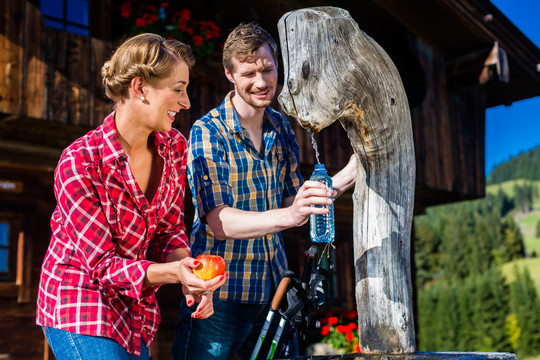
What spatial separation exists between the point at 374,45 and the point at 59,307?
4.67 ft

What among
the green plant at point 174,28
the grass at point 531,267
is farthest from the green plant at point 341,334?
the grass at point 531,267

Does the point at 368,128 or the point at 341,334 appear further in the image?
the point at 341,334

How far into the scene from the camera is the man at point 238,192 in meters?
2.63

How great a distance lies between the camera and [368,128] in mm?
2340

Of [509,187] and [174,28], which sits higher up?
[509,187]

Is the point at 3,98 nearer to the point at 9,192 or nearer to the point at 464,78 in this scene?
the point at 9,192

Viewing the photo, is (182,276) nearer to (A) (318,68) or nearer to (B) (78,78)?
(A) (318,68)

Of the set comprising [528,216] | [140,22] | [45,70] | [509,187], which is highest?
[509,187]

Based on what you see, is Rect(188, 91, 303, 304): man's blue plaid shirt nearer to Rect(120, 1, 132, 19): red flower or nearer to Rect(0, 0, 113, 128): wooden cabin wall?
Rect(0, 0, 113, 128): wooden cabin wall

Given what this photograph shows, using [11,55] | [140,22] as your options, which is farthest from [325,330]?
[11,55]

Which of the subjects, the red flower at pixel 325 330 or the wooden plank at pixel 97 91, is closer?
the wooden plank at pixel 97 91

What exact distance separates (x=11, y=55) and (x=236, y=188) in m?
3.91

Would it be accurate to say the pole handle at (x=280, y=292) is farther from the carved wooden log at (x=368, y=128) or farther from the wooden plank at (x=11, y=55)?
the wooden plank at (x=11, y=55)

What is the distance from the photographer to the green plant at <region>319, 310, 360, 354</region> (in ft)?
27.5
